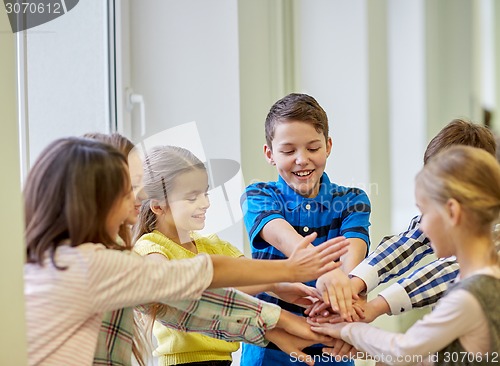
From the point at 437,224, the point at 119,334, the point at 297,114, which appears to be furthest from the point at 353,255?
the point at 119,334

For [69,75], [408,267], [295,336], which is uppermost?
[69,75]

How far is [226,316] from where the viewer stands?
1.35 m

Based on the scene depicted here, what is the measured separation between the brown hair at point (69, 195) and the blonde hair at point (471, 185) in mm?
488

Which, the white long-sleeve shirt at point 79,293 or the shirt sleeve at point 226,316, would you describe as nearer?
the white long-sleeve shirt at point 79,293

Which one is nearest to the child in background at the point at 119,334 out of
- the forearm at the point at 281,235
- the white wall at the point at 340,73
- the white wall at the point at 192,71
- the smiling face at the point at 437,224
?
the forearm at the point at 281,235

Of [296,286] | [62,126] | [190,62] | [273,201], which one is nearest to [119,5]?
[190,62]

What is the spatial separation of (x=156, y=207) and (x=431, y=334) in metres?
0.68

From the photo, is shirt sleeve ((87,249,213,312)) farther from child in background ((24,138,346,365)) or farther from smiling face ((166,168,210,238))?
smiling face ((166,168,210,238))

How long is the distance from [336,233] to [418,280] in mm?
237

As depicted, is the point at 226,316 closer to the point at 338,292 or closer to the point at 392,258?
the point at 338,292

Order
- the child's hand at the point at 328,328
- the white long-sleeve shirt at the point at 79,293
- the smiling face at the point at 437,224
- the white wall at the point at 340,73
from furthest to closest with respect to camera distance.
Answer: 1. the white wall at the point at 340,73
2. the child's hand at the point at 328,328
3. the smiling face at the point at 437,224
4. the white long-sleeve shirt at the point at 79,293

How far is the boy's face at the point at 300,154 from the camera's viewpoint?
160 centimetres

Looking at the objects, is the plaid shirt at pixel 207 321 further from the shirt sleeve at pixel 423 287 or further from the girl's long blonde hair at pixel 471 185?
the girl's long blonde hair at pixel 471 185

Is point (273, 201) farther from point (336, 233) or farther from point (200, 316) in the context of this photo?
point (200, 316)
